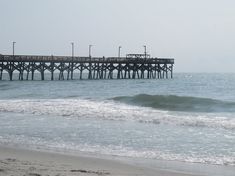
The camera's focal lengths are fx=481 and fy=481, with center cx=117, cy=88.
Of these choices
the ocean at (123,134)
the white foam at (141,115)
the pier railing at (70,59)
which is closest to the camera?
the ocean at (123,134)

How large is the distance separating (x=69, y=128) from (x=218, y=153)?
522cm

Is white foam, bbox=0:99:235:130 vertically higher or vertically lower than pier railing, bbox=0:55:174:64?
lower

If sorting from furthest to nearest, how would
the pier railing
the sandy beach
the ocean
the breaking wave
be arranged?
the pier railing → the breaking wave → the ocean → the sandy beach

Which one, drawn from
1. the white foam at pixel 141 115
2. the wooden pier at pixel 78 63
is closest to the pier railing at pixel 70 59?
the wooden pier at pixel 78 63

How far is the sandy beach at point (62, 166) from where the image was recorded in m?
7.13

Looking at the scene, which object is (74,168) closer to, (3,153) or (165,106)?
(3,153)

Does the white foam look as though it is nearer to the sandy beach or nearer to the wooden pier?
the sandy beach

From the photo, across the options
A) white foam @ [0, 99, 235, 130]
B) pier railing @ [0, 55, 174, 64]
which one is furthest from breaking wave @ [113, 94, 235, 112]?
pier railing @ [0, 55, 174, 64]

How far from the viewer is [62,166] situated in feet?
25.6

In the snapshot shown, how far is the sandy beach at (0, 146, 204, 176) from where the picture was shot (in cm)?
713

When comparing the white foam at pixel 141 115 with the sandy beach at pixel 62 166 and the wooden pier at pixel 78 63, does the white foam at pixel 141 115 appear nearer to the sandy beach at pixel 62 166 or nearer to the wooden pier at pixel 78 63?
the sandy beach at pixel 62 166

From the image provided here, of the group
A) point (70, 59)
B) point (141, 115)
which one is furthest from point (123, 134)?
point (70, 59)

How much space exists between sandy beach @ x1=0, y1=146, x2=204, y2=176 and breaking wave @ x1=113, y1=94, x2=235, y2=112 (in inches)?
502

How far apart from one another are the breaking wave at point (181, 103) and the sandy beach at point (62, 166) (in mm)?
12747
